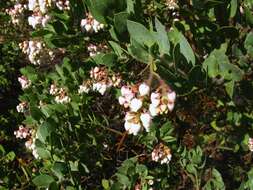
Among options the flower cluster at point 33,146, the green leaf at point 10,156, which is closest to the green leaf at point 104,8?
the flower cluster at point 33,146

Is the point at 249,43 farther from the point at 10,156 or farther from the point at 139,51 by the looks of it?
the point at 10,156

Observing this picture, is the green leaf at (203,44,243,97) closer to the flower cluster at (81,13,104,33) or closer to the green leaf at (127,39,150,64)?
the green leaf at (127,39,150,64)

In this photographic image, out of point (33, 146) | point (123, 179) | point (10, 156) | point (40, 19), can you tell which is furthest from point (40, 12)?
point (10, 156)

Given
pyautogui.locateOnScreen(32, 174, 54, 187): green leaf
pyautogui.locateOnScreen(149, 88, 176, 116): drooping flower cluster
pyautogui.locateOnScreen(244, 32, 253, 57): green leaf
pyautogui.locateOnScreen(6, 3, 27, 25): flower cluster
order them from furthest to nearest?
pyautogui.locateOnScreen(6, 3, 27, 25): flower cluster → pyautogui.locateOnScreen(32, 174, 54, 187): green leaf → pyautogui.locateOnScreen(244, 32, 253, 57): green leaf → pyautogui.locateOnScreen(149, 88, 176, 116): drooping flower cluster

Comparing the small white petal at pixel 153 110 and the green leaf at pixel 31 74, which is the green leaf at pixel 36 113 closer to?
the green leaf at pixel 31 74

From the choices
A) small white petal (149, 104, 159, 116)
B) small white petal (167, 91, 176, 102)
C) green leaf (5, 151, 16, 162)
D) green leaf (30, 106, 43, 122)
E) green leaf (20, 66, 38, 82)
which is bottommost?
green leaf (5, 151, 16, 162)

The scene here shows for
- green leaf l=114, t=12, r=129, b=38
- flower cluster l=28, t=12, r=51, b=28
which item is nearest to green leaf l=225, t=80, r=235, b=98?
green leaf l=114, t=12, r=129, b=38

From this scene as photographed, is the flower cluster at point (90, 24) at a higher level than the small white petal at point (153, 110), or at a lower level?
higher

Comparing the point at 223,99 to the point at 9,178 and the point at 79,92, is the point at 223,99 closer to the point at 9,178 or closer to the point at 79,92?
the point at 79,92
